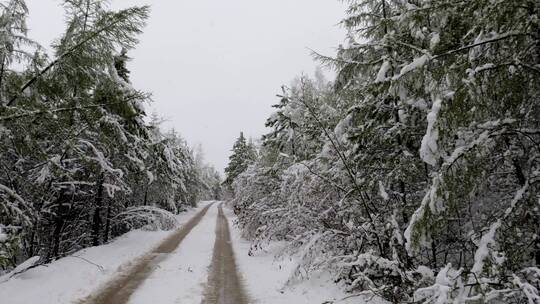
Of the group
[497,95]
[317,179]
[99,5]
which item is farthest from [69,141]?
[497,95]

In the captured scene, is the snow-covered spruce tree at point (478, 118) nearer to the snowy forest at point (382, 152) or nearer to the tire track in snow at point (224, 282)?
the snowy forest at point (382, 152)

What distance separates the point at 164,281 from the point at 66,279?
8.78ft

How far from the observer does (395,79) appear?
5.22 metres

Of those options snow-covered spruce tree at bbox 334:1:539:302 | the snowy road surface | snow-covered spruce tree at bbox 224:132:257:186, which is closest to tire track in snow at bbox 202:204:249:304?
the snowy road surface

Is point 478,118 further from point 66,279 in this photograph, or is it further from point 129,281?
point 66,279

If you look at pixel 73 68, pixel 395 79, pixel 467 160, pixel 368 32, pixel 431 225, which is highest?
pixel 368 32

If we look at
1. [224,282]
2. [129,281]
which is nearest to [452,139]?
[224,282]

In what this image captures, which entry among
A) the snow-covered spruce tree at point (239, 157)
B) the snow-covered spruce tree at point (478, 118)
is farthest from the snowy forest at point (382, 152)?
the snow-covered spruce tree at point (239, 157)

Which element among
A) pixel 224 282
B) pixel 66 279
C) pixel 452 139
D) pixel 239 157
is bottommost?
pixel 224 282

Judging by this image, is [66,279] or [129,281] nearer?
[66,279]

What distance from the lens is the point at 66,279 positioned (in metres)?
10.7

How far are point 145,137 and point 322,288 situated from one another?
10910 mm

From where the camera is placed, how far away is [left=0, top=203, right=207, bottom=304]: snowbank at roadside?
900 centimetres

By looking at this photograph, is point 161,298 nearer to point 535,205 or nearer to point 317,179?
point 317,179
